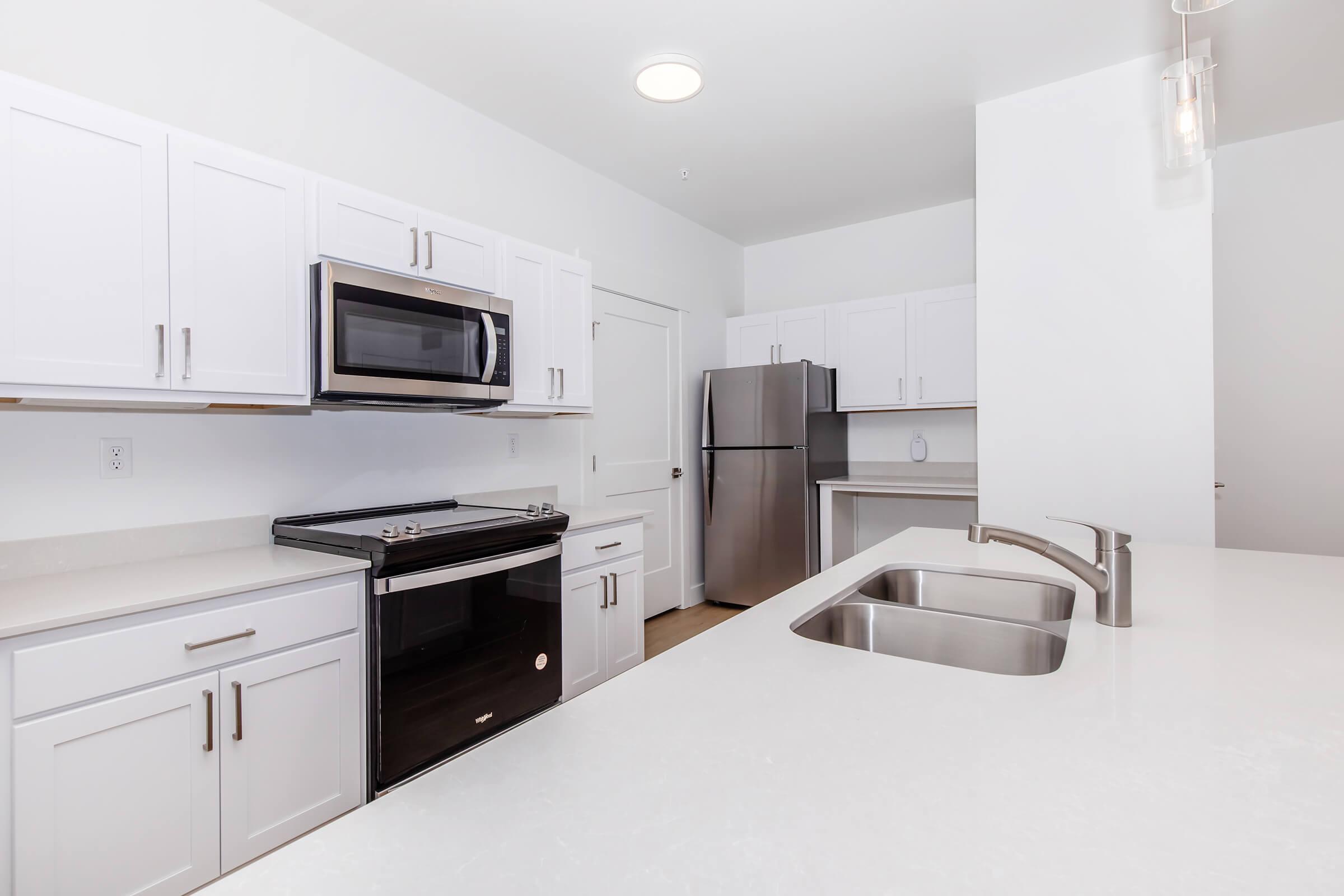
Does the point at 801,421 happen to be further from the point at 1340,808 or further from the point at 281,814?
the point at 1340,808

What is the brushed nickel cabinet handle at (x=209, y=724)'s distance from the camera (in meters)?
1.53

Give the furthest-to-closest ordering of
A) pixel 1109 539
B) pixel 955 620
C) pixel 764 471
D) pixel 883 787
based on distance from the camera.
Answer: pixel 764 471 < pixel 955 620 < pixel 1109 539 < pixel 883 787

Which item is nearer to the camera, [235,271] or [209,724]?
[209,724]

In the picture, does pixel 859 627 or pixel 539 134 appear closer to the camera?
pixel 859 627

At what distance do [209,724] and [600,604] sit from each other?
57.2 inches

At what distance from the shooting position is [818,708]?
2.74 feet

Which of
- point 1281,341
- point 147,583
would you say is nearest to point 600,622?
point 147,583

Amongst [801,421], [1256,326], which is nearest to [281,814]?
[801,421]

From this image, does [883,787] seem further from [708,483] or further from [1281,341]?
[1281,341]

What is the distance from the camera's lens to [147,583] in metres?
1.61

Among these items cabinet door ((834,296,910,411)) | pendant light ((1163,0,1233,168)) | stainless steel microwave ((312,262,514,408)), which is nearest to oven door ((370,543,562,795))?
stainless steel microwave ((312,262,514,408))

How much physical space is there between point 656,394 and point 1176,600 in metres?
3.14

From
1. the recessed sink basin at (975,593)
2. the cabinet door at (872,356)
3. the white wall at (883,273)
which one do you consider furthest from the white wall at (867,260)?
the recessed sink basin at (975,593)

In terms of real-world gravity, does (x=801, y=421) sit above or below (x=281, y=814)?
above
